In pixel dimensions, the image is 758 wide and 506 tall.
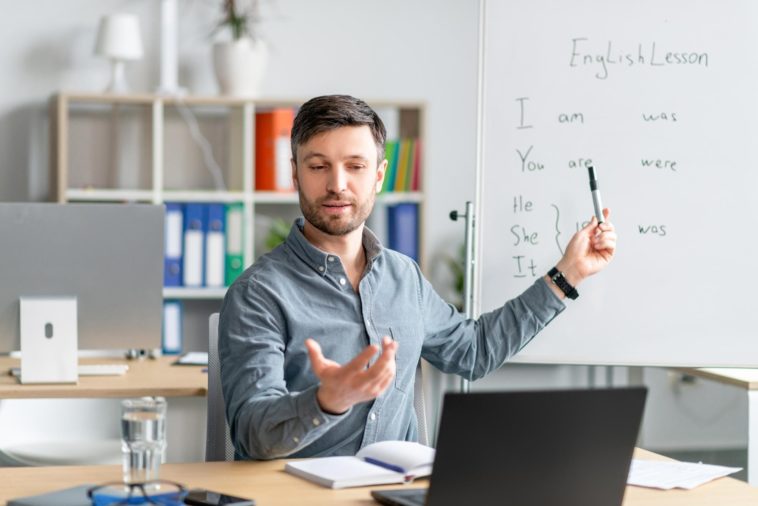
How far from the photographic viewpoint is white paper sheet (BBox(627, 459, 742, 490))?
161 centimetres

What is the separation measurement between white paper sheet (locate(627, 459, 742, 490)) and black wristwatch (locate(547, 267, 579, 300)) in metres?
0.45

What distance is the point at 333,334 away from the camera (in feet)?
6.19

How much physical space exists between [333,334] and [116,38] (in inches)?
92.0

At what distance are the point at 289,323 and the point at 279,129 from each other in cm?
220

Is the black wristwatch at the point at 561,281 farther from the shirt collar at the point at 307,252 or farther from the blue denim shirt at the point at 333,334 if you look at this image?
the shirt collar at the point at 307,252

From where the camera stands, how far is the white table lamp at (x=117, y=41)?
12.7 feet

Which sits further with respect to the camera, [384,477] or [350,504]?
[384,477]

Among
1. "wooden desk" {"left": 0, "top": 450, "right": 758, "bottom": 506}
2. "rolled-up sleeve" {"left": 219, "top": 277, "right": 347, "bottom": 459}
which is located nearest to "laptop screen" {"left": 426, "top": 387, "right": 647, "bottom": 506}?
"wooden desk" {"left": 0, "top": 450, "right": 758, "bottom": 506}

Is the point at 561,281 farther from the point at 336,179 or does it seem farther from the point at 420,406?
the point at 336,179

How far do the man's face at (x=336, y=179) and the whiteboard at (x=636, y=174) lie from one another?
0.55 m

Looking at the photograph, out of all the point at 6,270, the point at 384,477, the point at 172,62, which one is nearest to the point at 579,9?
the point at 384,477

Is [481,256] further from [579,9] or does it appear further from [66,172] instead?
[66,172]

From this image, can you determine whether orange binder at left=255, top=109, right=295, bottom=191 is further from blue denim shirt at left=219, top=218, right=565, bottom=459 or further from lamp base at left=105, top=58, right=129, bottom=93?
blue denim shirt at left=219, top=218, right=565, bottom=459

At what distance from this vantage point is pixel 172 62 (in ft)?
13.1
